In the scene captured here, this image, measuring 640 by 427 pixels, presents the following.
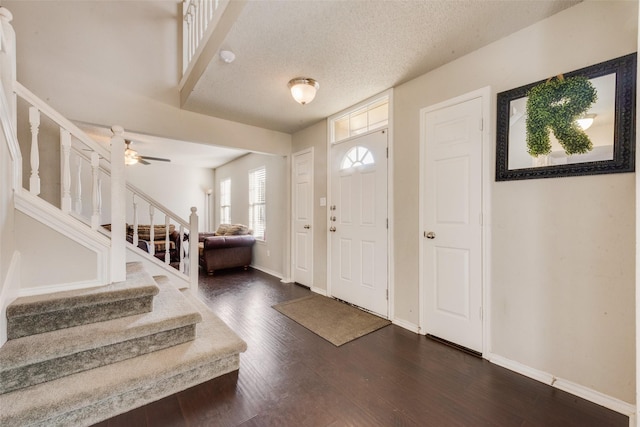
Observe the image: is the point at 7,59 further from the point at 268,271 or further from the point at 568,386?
the point at 568,386

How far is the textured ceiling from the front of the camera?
1674mm

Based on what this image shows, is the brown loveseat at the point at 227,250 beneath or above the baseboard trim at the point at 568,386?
above

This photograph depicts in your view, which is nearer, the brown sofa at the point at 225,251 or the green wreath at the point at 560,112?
the green wreath at the point at 560,112

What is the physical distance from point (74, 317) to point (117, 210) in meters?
0.78

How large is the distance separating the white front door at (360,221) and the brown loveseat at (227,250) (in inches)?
93.9

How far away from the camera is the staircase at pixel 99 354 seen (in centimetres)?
136

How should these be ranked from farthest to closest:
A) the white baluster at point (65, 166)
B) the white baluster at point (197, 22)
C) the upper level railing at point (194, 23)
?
the white baluster at point (197, 22) → the upper level railing at point (194, 23) → the white baluster at point (65, 166)

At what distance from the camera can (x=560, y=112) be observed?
169 cm

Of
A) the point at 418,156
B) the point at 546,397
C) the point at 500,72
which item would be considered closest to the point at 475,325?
the point at 546,397

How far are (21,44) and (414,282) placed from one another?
4291 millimetres

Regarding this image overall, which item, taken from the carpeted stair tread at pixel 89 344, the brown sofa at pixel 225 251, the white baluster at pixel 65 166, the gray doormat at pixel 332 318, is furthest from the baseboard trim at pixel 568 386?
the brown sofa at pixel 225 251

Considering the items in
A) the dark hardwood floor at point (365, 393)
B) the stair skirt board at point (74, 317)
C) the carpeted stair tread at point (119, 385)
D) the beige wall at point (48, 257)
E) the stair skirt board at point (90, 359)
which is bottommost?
the dark hardwood floor at point (365, 393)

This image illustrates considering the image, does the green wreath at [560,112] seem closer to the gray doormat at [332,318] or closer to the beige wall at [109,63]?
the gray doormat at [332,318]

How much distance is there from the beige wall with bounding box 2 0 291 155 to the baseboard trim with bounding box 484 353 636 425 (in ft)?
12.3
